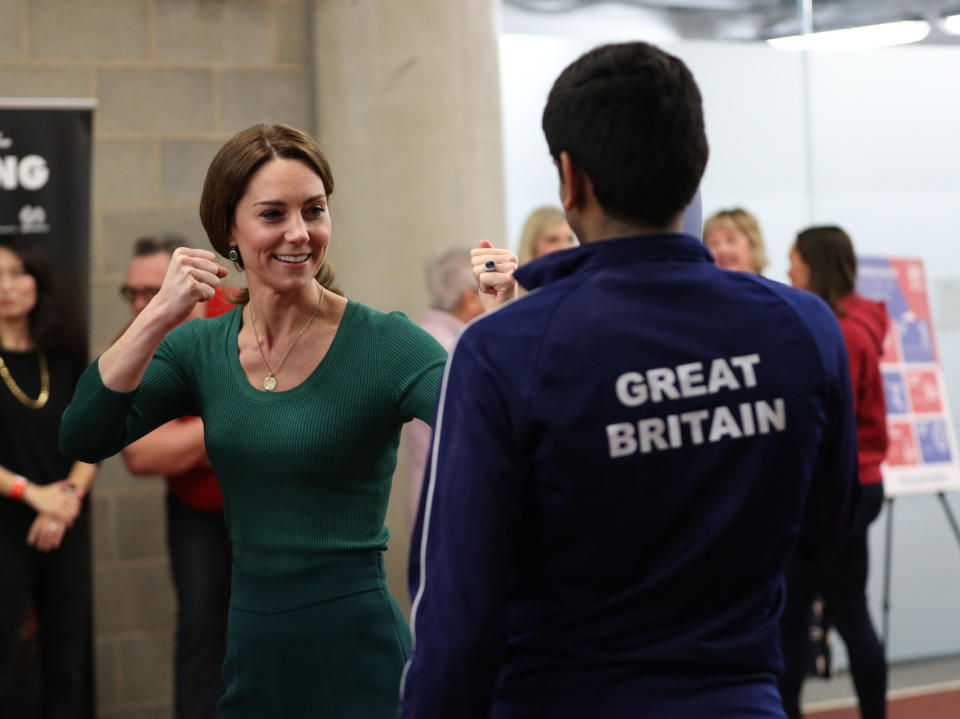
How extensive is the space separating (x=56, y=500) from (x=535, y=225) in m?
1.75

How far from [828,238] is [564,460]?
2.92 meters

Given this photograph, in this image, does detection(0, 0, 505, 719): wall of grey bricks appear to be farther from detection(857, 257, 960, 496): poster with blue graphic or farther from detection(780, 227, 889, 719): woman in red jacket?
detection(857, 257, 960, 496): poster with blue graphic

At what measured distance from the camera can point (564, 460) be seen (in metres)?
1.12

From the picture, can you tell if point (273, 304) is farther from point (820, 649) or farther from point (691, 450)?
point (820, 649)

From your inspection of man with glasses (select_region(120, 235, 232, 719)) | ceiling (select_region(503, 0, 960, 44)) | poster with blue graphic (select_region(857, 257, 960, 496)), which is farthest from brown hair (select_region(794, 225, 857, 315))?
man with glasses (select_region(120, 235, 232, 719))

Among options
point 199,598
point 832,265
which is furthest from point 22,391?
point 832,265

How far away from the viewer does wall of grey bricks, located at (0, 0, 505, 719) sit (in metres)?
4.36

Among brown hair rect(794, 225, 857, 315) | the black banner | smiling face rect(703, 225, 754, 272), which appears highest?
the black banner

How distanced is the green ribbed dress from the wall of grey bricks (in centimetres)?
250

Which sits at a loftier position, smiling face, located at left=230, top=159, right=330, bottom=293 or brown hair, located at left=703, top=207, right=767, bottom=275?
brown hair, located at left=703, top=207, right=767, bottom=275

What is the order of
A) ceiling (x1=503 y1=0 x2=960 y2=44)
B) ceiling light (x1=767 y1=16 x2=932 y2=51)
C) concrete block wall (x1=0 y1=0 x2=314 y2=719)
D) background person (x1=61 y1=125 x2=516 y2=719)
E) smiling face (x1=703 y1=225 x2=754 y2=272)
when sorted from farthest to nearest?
ceiling light (x1=767 y1=16 x2=932 y2=51), ceiling (x1=503 y1=0 x2=960 y2=44), concrete block wall (x1=0 y1=0 x2=314 y2=719), smiling face (x1=703 y1=225 x2=754 y2=272), background person (x1=61 y1=125 x2=516 y2=719)

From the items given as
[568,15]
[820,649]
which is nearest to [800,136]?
[568,15]

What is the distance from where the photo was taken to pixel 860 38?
5332mm

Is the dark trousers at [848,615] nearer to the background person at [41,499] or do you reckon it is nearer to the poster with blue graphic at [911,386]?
the poster with blue graphic at [911,386]
